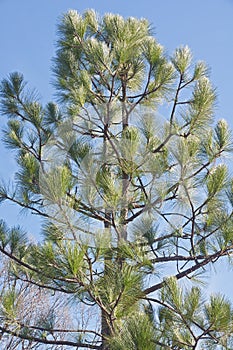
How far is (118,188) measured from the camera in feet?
8.55

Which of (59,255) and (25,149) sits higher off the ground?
(25,149)

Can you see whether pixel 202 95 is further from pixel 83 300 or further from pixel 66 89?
pixel 83 300

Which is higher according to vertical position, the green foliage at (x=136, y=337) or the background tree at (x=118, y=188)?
the background tree at (x=118, y=188)

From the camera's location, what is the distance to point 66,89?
10.3 ft

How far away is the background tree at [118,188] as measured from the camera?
2393mm

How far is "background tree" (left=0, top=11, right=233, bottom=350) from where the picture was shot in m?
2.39

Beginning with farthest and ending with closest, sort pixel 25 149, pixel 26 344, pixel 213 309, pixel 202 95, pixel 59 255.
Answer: pixel 26 344 < pixel 25 149 < pixel 202 95 < pixel 59 255 < pixel 213 309

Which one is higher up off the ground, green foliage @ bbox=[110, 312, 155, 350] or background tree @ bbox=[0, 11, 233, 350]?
background tree @ bbox=[0, 11, 233, 350]

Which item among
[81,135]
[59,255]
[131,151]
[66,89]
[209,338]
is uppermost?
[66,89]

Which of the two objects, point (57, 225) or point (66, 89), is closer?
point (57, 225)

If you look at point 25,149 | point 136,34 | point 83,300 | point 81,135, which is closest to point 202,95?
point 136,34

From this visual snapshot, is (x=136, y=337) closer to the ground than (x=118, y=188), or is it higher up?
closer to the ground

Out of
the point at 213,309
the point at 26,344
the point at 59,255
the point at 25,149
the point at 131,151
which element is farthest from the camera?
the point at 26,344

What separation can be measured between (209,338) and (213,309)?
17 centimetres
